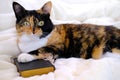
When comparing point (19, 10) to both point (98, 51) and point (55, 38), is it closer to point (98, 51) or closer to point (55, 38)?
point (55, 38)

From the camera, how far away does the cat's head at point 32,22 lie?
1.05 m

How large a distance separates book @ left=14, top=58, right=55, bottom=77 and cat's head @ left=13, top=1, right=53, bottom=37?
155mm

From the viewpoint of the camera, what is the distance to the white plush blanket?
2.86ft

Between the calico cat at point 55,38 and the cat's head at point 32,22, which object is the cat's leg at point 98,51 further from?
the cat's head at point 32,22

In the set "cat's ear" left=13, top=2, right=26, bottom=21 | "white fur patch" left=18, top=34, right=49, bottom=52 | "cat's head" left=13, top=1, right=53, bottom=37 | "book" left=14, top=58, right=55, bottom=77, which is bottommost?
"book" left=14, top=58, right=55, bottom=77

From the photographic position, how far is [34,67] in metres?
0.94

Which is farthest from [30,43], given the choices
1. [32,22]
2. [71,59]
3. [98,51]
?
[98,51]

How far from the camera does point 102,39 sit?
114 centimetres

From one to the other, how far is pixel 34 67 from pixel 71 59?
0.76 feet

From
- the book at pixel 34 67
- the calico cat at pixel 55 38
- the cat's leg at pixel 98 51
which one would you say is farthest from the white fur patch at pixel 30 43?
the cat's leg at pixel 98 51

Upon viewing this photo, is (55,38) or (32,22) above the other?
(32,22)

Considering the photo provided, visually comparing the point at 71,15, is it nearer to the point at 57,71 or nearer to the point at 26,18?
the point at 26,18

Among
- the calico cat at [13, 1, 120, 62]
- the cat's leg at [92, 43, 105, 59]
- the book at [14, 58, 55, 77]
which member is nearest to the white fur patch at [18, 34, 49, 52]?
the calico cat at [13, 1, 120, 62]

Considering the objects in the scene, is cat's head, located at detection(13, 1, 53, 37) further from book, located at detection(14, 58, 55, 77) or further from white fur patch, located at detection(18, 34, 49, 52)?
book, located at detection(14, 58, 55, 77)
